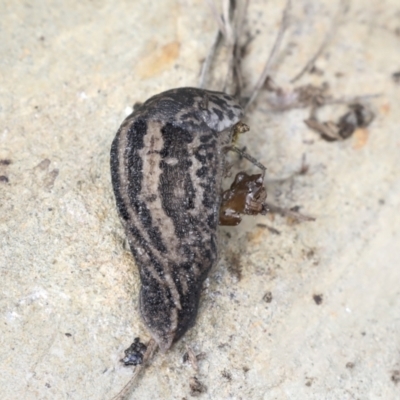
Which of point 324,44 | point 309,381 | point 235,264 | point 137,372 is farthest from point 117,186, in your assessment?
point 324,44

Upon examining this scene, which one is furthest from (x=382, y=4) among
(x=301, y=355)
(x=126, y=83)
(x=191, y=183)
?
(x=301, y=355)

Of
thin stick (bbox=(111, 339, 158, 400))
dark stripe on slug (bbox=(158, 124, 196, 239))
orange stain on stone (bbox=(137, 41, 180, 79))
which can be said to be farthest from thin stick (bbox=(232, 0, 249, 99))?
thin stick (bbox=(111, 339, 158, 400))

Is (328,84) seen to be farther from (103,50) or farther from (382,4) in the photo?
(103,50)

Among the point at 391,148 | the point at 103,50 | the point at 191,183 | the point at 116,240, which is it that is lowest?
the point at 391,148

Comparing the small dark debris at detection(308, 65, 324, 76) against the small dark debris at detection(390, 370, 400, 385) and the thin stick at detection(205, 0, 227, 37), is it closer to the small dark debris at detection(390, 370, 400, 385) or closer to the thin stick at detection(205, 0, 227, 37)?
the thin stick at detection(205, 0, 227, 37)

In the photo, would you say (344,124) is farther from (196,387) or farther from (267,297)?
(196,387)
